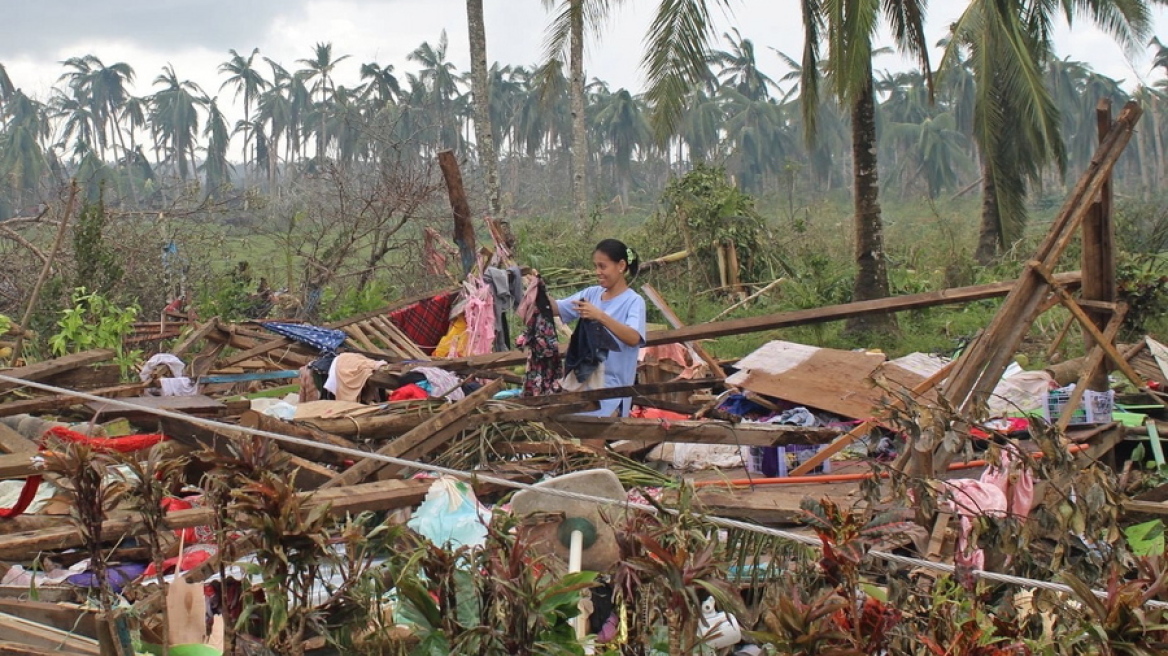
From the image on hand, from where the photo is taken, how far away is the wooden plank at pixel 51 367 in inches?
226

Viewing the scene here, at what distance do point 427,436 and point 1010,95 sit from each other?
9.31 m

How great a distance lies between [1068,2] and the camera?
45.5ft

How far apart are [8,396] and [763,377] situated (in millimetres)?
4587

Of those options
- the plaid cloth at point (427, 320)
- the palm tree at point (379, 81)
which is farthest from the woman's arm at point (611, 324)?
the palm tree at point (379, 81)

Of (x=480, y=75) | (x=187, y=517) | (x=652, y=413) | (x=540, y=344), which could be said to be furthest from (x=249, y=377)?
(x=480, y=75)

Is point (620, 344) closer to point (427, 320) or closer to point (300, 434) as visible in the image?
point (300, 434)

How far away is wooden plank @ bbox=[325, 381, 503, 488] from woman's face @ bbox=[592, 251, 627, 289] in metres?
0.84

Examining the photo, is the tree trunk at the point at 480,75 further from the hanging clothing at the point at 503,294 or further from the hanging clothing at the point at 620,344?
the hanging clothing at the point at 620,344

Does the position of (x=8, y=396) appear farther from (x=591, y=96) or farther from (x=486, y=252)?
(x=591, y=96)

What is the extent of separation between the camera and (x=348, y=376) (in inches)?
245

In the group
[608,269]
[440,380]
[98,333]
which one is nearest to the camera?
[608,269]

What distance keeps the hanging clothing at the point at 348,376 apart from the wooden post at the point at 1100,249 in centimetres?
398

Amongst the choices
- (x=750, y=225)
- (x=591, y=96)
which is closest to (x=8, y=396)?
(x=750, y=225)

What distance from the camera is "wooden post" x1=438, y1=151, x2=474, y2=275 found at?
9188 millimetres
